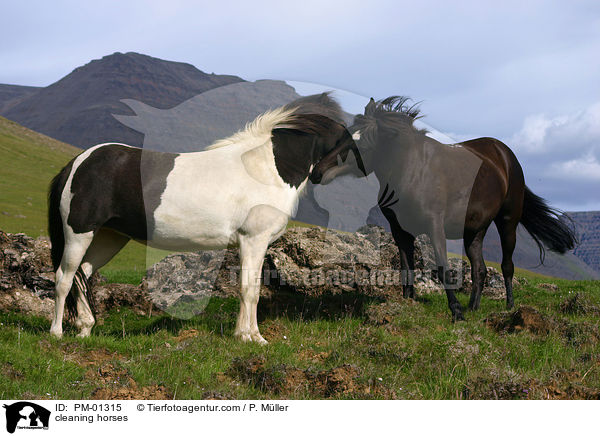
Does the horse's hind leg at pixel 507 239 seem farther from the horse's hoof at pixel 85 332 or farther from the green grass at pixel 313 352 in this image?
the horse's hoof at pixel 85 332

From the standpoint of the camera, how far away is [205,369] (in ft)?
17.7

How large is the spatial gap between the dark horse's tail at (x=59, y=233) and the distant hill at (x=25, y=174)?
4634 centimetres

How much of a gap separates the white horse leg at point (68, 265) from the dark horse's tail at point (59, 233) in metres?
0.27

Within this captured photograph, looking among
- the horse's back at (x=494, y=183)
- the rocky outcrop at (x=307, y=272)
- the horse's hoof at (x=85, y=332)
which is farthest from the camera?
the rocky outcrop at (x=307, y=272)

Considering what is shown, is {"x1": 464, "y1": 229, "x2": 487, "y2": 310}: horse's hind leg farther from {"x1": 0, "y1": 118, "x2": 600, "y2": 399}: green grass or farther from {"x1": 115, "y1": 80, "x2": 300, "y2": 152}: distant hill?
{"x1": 115, "y1": 80, "x2": 300, "y2": 152}: distant hill

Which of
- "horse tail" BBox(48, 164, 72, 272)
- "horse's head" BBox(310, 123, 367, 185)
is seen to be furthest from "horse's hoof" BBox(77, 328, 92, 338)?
"horse's head" BBox(310, 123, 367, 185)

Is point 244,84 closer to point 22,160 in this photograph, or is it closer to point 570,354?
point 570,354

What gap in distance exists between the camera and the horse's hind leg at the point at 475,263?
29.0ft

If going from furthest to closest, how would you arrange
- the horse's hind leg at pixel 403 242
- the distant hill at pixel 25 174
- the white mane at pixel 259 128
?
the distant hill at pixel 25 174, the horse's hind leg at pixel 403 242, the white mane at pixel 259 128

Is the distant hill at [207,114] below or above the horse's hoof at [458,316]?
above

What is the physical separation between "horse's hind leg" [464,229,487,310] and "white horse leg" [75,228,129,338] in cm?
612

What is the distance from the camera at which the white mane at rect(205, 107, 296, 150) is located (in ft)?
23.7
